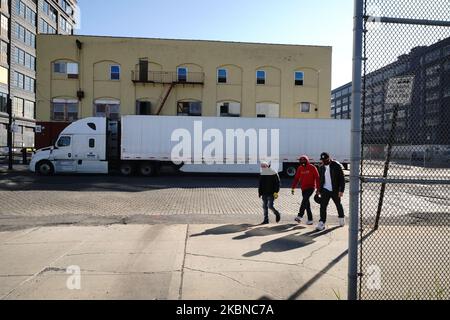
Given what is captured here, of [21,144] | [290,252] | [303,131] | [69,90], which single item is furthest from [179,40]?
[21,144]

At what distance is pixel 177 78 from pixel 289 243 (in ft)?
91.4

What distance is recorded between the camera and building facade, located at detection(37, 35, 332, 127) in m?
32.3

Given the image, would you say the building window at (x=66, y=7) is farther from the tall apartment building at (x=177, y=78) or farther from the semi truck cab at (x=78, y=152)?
the semi truck cab at (x=78, y=152)

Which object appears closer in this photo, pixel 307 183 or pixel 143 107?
pixel 307 183

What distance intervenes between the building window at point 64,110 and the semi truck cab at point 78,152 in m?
10.9

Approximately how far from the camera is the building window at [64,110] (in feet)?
106

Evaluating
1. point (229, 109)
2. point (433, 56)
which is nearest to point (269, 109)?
point (229, 109)

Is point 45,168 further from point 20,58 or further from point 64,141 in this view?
point 20,58

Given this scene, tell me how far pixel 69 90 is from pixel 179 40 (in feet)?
34.6

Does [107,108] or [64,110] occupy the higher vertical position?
[107,108]

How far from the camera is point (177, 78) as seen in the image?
32.9 m

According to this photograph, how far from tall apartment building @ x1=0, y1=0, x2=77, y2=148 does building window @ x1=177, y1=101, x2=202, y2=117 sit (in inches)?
1464
